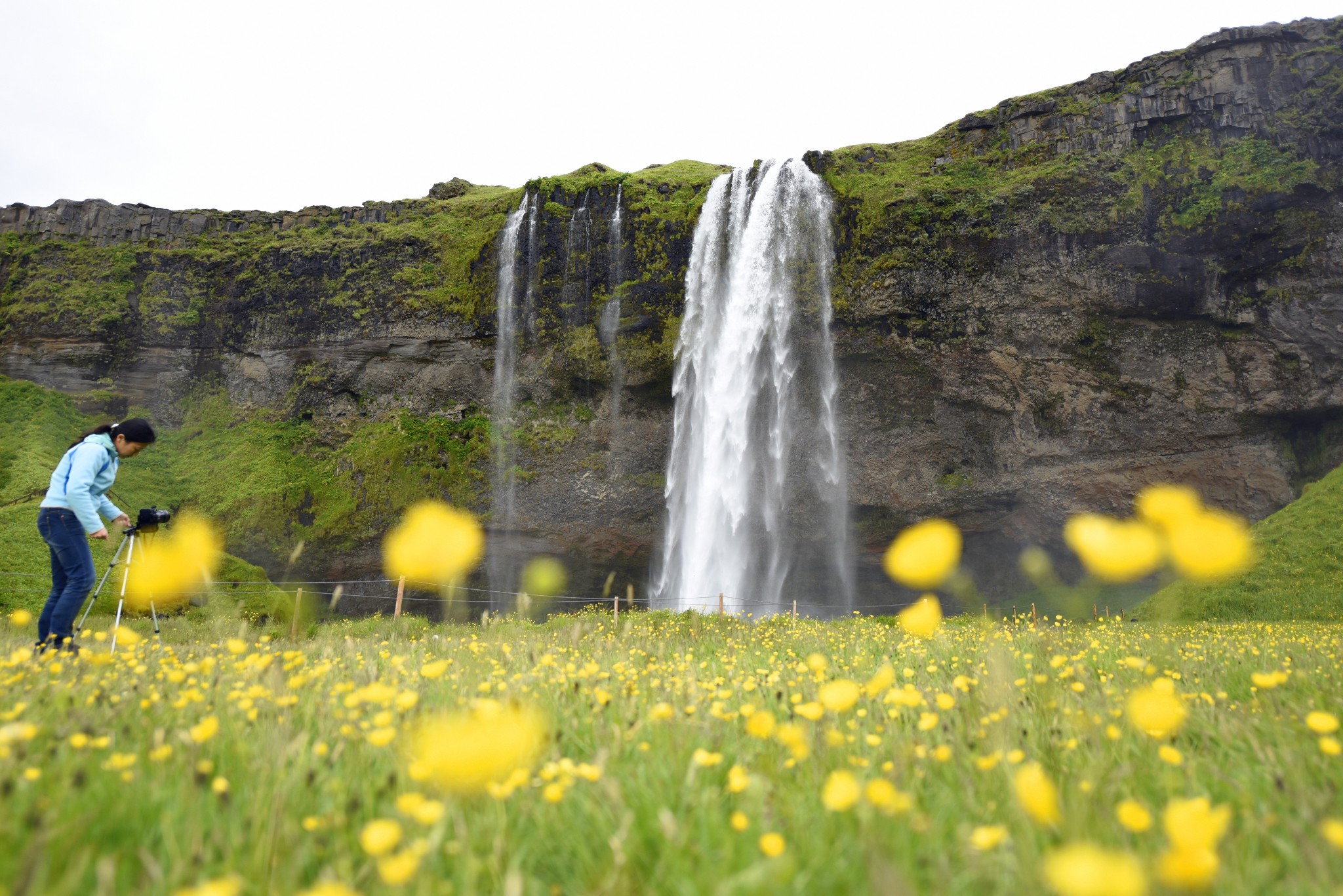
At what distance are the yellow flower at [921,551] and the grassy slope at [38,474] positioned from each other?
20533 mm

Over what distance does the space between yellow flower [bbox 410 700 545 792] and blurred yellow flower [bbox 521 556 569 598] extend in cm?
2500

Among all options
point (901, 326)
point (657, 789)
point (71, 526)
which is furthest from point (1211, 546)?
point (71, 526)

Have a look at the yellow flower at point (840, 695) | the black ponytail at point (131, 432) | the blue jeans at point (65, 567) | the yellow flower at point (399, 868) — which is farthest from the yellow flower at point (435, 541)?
the yellow flower at point (399, 868)

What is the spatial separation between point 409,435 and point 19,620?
80.9 feet

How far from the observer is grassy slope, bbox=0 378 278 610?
15.2 m

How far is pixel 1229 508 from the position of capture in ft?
71.3

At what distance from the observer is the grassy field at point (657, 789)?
1.22 metres

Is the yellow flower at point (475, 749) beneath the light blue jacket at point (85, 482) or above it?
beneath

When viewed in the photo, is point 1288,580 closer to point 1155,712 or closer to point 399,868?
point 1155,712

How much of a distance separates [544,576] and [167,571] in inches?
543

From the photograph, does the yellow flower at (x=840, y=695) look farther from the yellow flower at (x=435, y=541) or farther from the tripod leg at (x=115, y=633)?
the yellow flower at (x=435, y=541)

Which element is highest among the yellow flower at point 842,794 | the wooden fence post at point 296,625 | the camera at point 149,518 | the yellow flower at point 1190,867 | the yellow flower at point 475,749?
the camera at point 149,518

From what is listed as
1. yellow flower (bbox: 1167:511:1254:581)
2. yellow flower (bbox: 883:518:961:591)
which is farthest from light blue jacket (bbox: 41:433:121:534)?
yellow flower (bbox: 883:518:961:591)

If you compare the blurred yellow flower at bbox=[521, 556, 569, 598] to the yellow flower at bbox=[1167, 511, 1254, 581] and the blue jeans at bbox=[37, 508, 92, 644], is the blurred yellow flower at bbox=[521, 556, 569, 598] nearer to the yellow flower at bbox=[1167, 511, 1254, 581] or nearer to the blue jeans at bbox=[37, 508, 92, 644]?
the yellow flower at bbox=[1167, 511, 1254, 581]
